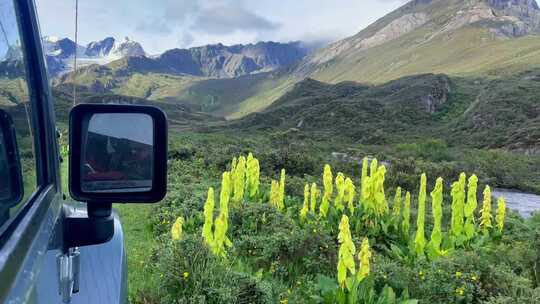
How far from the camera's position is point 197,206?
8.84m

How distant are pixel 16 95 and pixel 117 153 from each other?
1.10ft

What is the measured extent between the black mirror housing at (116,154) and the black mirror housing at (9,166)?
194 millimetres

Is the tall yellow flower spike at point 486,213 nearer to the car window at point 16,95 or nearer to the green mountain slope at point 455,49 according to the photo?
the car window at point 16,95

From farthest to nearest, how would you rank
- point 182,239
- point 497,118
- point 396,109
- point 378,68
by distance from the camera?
point 378,68, point 396,109, point 497,118, point 182,239

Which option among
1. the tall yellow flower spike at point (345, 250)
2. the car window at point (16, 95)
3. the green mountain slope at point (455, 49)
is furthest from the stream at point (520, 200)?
the green mountain slope at point (455, 49)

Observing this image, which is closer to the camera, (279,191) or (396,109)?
(279,191)

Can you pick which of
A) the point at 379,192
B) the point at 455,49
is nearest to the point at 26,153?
the point at 379,192

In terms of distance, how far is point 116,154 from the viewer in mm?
1575

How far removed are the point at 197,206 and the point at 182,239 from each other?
13.1 feet

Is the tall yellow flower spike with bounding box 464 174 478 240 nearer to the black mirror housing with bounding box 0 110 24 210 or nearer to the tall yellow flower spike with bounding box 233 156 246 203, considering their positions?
the tall yellow flower spike with bounding box 233 156 246 203

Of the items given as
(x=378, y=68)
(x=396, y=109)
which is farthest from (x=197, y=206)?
(x=378, y=68)

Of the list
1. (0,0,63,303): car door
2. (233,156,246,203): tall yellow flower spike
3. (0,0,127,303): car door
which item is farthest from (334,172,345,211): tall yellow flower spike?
(0,0,63,303): car door

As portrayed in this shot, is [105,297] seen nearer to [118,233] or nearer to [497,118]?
[118,233]

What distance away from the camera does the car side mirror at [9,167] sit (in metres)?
1.17
